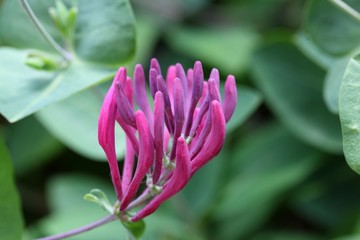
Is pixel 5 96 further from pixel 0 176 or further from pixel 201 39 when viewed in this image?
pixel 201 39

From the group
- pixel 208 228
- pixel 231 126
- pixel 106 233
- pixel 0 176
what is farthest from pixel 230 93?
pixel 208 228

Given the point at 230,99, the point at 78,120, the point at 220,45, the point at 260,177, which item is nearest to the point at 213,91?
the point at 230,99

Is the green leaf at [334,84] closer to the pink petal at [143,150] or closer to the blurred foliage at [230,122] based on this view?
the blurred foliage at [230,122]

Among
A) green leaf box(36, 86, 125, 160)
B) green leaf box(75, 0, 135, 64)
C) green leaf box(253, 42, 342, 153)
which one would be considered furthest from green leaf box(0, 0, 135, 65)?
green leaf box(253, 42, 342, 153)

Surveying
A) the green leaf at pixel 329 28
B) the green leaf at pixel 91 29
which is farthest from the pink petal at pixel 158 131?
the green leaf at pixel 329 28

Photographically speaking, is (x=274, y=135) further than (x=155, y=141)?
Yes

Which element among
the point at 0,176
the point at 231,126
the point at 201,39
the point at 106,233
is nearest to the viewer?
the point at 0,176

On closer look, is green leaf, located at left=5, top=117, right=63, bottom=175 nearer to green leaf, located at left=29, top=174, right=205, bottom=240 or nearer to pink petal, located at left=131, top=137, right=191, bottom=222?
green leaf, located at left=29, top=174, right=205, bottom=240
